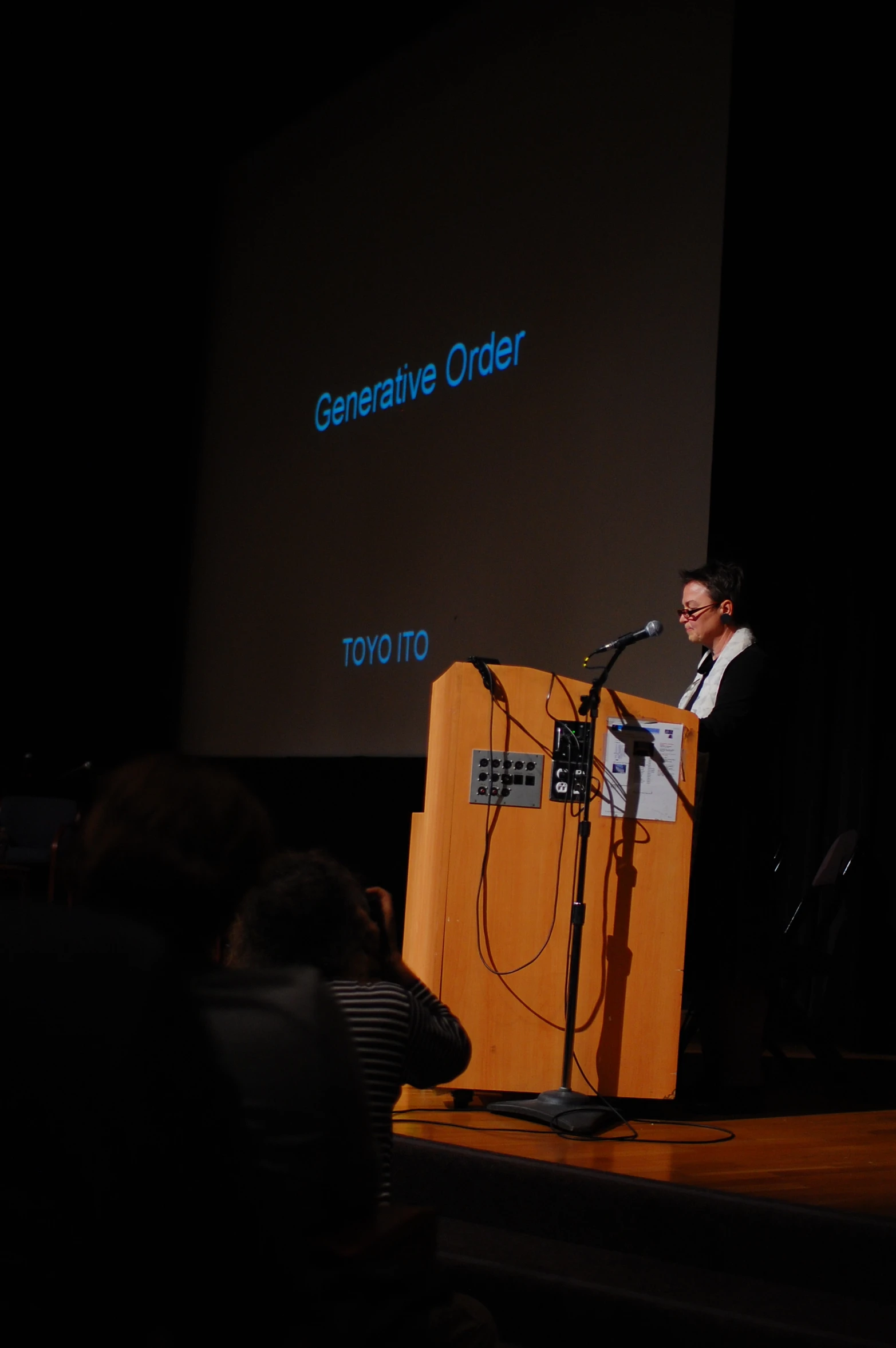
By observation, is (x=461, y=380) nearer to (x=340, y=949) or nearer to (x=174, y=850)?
(x=340, y=949)

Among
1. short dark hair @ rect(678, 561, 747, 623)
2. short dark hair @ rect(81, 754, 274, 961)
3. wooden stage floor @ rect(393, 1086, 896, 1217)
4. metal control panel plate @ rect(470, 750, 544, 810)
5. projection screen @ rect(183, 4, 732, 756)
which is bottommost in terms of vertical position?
wooden stage floor @ rect(393, 1086, 896, 1217)

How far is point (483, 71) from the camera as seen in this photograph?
5.87 meters

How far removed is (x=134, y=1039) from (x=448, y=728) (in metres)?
2.18

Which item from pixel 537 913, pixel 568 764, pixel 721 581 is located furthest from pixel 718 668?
pixel 537 913

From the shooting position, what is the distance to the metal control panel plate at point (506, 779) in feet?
10.6

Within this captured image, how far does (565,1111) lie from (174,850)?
2.11 meters

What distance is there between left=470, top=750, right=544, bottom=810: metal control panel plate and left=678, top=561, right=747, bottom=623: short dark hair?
77 centimetres

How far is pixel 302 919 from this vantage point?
162cm

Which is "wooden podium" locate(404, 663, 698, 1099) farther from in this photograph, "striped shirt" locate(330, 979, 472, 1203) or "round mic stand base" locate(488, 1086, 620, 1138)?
"striped shirt" locate(330, 979, 472, 1203)

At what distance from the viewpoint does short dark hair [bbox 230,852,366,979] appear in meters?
1.61

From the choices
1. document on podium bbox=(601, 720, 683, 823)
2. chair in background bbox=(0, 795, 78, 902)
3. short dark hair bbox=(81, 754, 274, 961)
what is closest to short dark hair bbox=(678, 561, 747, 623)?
document on podium bbox=(601, 720, 683, 823)

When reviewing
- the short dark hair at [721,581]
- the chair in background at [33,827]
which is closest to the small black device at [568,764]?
the short dark hair at [721,581]

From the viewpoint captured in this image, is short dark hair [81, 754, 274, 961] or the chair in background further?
the chair in background

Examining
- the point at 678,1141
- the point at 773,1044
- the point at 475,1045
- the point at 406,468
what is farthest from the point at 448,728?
the point at 406,468
